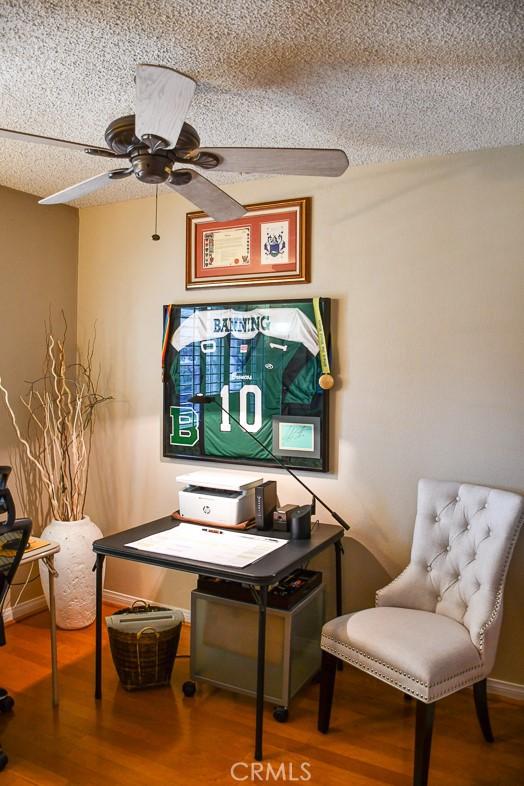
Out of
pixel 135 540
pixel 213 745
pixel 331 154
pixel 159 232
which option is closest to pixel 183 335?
pixel 159 232

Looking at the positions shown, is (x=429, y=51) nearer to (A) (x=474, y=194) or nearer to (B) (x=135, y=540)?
(A) (x=474, y=194)

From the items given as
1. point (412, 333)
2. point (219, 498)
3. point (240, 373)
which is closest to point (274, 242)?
point (240, 373)

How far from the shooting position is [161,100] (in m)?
1.53

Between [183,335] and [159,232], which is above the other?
[159,232]

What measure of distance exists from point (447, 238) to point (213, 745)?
2372mm

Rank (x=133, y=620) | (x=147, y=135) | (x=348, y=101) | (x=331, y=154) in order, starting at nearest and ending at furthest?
(x=147, y=135)
(x=331, y=154)
(x=348, y=101)
(x=133, y=620)

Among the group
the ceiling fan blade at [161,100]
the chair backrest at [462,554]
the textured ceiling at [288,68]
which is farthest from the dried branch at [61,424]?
the ceiling fan blade at [161,100]

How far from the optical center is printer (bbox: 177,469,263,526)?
2.94 metres

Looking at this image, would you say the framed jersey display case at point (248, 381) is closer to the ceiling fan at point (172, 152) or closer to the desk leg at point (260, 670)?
the desk leg at point (260, 670)

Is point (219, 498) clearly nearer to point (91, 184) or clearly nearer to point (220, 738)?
point (220, 738)

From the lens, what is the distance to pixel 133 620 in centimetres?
288

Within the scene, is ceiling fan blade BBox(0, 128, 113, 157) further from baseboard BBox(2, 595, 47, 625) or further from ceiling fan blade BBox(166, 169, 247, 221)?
baseboard BBox(2, 595, 47, 625)

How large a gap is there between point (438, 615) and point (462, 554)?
27cm

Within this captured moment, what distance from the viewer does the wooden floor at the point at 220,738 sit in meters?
2.23
